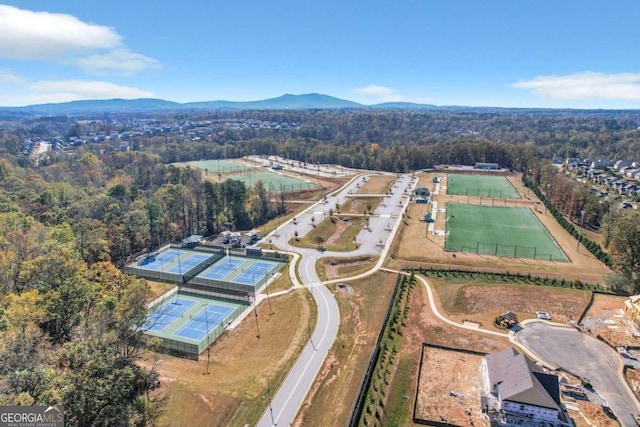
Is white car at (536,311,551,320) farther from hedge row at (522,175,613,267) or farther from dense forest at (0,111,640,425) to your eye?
hedge row at (522,175,613,267)

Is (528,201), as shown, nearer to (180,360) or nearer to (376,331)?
(376,331)

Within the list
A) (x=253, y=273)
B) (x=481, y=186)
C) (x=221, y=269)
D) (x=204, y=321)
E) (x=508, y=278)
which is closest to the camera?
(x=204, y=321)

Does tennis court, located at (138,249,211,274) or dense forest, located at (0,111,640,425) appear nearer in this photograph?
dense forest, located at (0,111,640,425)

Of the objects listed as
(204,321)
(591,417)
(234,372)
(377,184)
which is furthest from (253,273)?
(377,184)

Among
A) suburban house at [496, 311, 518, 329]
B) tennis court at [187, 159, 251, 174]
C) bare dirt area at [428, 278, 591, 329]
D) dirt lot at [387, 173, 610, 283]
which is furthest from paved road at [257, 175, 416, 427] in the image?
tennis court at [187, 159, 251, 174]

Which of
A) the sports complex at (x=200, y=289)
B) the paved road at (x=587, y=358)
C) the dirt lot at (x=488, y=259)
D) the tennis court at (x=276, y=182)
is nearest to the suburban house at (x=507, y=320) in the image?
the paved road at (x=587, y=358)

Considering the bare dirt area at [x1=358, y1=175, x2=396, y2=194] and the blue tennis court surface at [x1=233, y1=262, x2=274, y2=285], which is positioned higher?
the bare dirt area at [x1=358, y1=175, x2=396, y2=194]

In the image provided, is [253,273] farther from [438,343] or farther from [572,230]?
[572,230]
